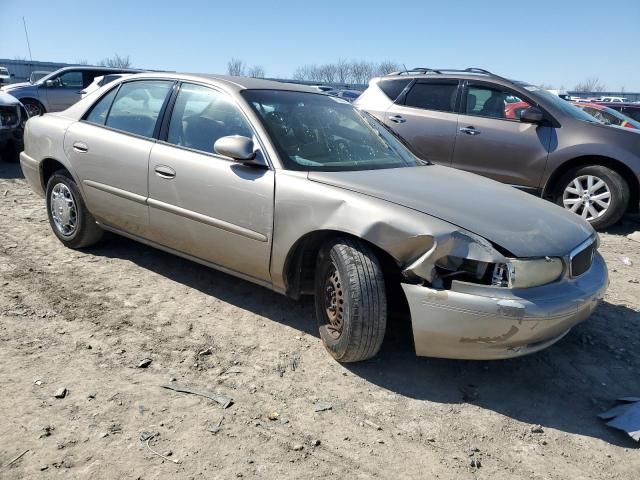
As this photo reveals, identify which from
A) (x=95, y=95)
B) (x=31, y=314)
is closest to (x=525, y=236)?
(x=31, y=314)

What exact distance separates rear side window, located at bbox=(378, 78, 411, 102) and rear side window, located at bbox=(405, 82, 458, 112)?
0.16 m

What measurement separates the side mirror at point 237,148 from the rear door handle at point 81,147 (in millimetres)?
1515

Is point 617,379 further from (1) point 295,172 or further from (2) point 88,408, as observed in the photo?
(2) point 88,408

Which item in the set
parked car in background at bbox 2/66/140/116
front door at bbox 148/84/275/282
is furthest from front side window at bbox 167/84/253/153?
parked car in background at bbox 2/66/140/116

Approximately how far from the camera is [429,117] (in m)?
6.81

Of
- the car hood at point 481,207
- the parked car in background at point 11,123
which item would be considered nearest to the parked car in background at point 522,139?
the car hood at point 481,207

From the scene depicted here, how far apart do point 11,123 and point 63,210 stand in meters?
5.14

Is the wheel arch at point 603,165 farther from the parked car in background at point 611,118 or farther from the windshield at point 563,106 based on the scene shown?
the parked car in background at point 611,118

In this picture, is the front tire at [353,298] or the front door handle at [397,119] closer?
the front tire at [353,298]

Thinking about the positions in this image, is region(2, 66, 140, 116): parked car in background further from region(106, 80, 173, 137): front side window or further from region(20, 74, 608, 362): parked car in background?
region(106, 80, 173, 137): front side window

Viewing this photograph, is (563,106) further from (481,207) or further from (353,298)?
(353,298)

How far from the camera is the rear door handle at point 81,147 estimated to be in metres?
4.19

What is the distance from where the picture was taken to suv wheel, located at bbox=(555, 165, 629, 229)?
234 inches

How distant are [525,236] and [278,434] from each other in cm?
160
